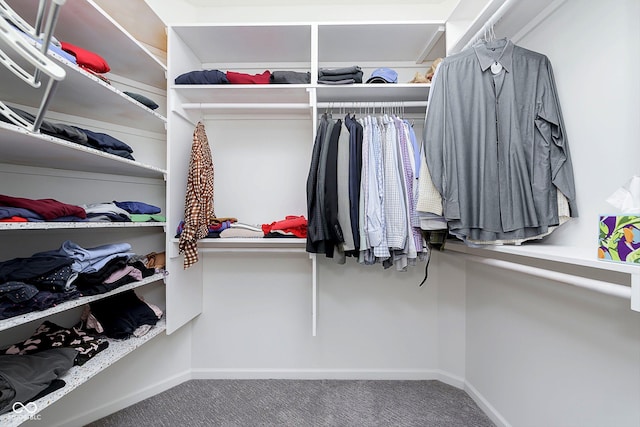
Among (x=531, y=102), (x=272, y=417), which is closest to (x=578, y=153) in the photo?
(x=531, y=102)

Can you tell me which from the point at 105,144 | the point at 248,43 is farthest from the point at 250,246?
the point at 248,43

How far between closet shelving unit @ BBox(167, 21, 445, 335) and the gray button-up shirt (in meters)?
0.49

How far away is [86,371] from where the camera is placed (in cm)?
118

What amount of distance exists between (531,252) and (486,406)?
124 centimetres

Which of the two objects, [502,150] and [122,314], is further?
[122,314]

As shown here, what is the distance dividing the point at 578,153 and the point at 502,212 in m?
0.39

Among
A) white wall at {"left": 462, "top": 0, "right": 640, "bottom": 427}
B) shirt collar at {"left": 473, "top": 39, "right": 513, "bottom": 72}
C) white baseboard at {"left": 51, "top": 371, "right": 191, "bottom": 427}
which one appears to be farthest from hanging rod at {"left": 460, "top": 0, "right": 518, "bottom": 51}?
white baseboard at {"left": 51, "top": 371, "right": 191, "bottom": 427}

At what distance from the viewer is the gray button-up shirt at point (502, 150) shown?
113 cm

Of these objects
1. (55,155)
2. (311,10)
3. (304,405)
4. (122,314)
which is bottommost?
(304,405)

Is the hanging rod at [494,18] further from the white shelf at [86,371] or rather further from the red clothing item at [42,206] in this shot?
the white shelf at [86,371]

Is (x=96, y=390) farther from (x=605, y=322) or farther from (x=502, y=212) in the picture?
(x=605, y=322)

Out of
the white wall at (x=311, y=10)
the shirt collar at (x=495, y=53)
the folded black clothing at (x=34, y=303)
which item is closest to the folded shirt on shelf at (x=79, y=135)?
the folded black clothing at (x=34, y=303)

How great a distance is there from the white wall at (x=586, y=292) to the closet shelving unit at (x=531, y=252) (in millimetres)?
81

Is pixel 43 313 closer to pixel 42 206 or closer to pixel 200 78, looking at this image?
pixel 42 206
